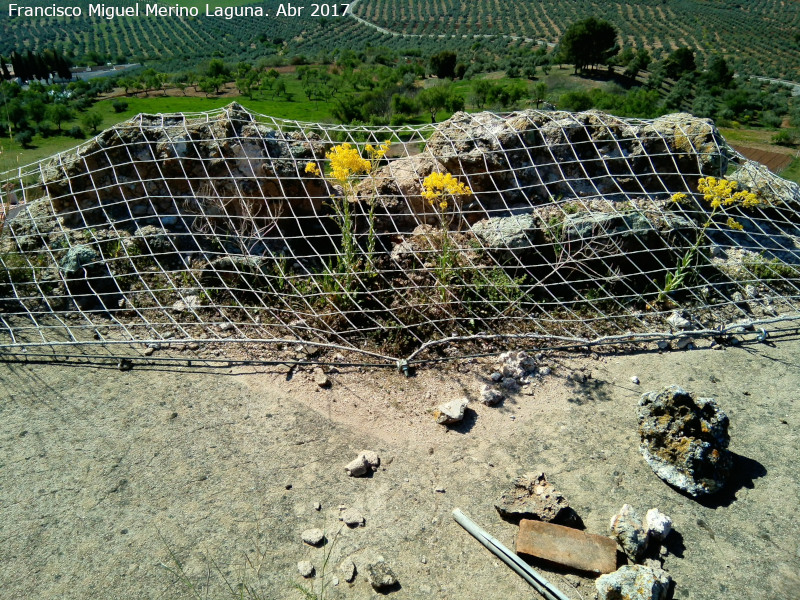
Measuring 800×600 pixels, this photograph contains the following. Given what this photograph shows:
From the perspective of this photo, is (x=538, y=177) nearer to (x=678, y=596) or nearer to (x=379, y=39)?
(x=678, y=596)

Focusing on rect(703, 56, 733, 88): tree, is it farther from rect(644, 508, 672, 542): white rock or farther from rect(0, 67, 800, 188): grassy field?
rect(644, 508, 672, 542): white rock

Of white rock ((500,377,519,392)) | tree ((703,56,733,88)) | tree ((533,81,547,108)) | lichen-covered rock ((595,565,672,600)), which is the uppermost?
lichen-covered rock ((595,565,672,600))

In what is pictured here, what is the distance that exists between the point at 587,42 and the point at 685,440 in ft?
161

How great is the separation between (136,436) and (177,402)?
1.27 ft

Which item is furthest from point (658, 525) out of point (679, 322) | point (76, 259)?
point (76, 259)

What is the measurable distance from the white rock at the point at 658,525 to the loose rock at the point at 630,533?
1.5 inches

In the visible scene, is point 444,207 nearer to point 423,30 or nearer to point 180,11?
point 423,30

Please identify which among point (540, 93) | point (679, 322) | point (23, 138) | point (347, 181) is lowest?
point (23, 138)

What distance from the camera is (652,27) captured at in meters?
61.2

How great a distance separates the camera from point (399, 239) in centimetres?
587

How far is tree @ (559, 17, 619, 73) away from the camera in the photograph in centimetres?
4447

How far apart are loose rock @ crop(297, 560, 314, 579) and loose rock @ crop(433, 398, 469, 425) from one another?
138 centimetres

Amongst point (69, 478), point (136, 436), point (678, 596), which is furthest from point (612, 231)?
point (69, 478)

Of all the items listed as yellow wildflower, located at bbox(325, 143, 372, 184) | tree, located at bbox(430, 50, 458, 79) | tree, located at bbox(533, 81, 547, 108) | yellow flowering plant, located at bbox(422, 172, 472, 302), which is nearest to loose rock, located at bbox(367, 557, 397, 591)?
yellow flowering plant, located at bbox(422, 172, 472, 302)
